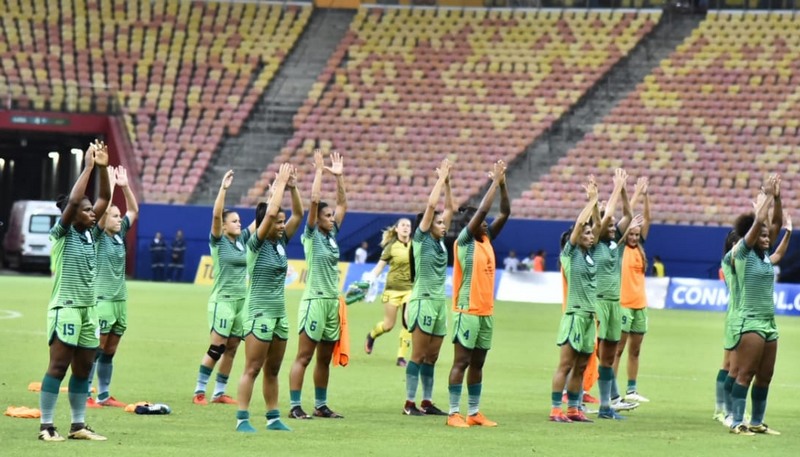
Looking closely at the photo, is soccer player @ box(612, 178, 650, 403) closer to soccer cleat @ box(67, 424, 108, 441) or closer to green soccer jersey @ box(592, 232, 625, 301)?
green soccer jersey @ box(592, 232, 625, 301)

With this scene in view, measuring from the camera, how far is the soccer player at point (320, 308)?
1494 centimetres

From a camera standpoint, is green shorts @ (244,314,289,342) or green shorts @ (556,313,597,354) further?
green shorts @ (556,313,597,354)

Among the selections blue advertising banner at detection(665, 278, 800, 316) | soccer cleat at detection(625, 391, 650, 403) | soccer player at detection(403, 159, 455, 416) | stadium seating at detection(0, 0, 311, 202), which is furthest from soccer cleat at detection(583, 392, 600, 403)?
stadium seating at detection(0, 0, 311, 202)

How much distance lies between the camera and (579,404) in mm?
15484

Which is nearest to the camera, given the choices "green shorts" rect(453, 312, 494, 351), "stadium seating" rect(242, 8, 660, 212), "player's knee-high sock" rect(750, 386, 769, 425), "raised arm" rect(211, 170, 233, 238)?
"raised arm" rect(211, 170, 233, 238)

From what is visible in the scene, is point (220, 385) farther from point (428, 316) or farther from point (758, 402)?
point (758, 402)

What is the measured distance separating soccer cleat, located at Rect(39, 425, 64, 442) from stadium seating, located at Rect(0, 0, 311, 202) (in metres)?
33.9

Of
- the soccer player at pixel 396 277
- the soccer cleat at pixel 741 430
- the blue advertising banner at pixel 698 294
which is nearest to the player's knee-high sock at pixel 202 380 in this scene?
the soccer player at pixel 396 277

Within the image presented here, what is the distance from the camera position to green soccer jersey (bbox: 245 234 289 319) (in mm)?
13422

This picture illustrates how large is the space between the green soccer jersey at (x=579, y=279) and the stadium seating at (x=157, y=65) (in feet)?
104

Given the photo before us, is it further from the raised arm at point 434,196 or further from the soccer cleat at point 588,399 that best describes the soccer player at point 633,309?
the raised arm at point 434,196

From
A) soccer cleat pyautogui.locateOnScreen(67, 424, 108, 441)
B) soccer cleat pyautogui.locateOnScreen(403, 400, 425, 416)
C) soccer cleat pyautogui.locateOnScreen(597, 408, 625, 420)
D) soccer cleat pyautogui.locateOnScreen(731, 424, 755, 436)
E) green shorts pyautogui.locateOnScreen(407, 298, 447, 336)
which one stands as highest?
green shorts pyautogui.locateOnScreen(407, 298, 447, 336)

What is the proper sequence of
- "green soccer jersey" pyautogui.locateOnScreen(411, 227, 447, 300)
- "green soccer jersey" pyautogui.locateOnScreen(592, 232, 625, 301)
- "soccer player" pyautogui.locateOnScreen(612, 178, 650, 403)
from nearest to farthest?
"green soccer jersey" pyautogui.locateOnScreen(411, 227, 447, 300)
"green soccer jersey" pyautogui.locateOnScreen(592, 232, 625, 301)
"soccer player" pyautogui.locateOnScreen(612, 178, 650, 403)

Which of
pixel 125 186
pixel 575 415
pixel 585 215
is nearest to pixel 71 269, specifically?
pixel 125 186
